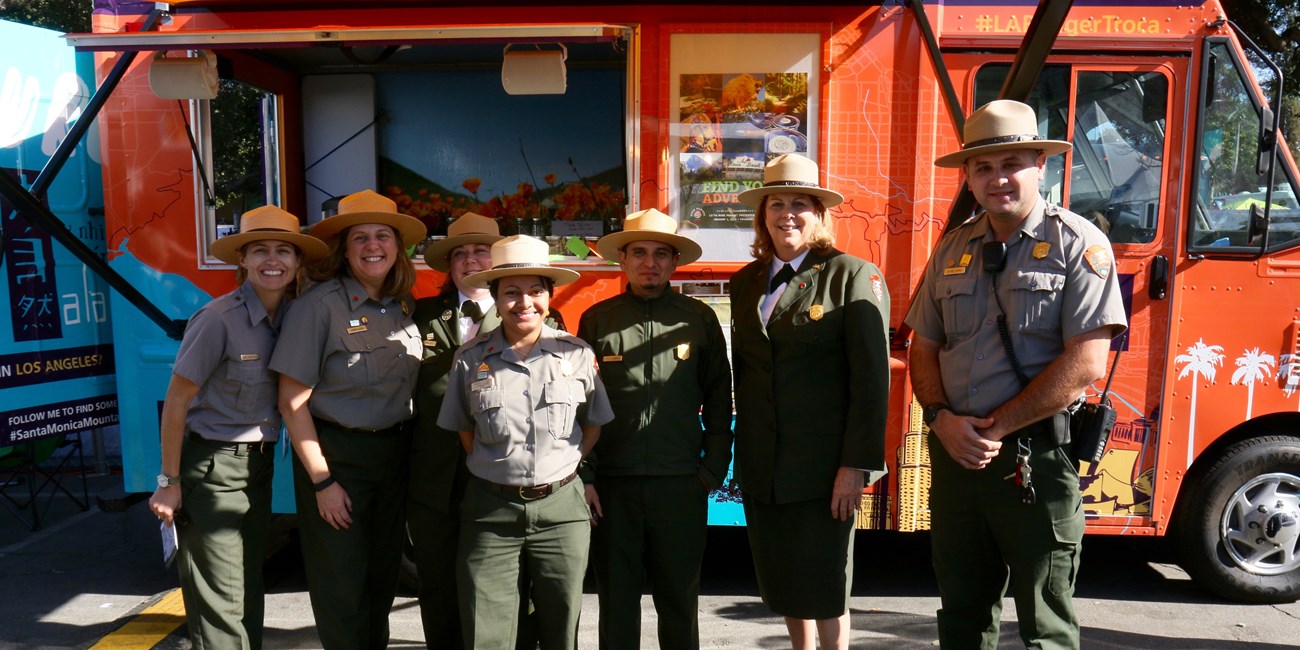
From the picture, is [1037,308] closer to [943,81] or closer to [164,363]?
[943,81]

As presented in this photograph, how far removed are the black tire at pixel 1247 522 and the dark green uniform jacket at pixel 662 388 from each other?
8.49ft

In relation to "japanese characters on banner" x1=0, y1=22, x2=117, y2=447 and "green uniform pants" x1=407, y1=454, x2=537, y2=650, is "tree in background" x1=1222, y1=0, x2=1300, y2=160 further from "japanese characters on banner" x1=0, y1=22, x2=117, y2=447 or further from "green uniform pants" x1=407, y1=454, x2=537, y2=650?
"japanese characters on banner" x1=0, y1=22, x2=117, y2=447

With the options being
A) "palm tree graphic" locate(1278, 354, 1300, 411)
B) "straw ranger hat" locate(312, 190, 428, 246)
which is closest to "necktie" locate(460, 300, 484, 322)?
"straw ranger hat" locate(312, 190, 428, 246)

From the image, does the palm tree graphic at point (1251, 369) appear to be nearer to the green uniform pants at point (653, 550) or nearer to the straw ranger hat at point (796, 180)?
the straw ranger hat at point (796, 180)

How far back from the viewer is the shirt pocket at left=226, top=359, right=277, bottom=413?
10.4 ft

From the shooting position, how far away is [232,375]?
318cm

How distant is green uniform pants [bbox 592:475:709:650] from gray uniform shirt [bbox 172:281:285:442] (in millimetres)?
1282

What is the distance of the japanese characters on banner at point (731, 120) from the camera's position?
4043 mm

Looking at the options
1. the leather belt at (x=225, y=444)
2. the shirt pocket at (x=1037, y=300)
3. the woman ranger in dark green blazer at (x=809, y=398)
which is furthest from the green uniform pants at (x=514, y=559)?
the shirt pocket at (x=1037, y=300)

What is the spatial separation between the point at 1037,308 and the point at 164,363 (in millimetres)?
3937

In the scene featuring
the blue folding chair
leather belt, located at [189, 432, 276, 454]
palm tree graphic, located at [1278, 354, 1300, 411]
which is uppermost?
palm tree graphic, located at [1278, 354, 1300, 411]

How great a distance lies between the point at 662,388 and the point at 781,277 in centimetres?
58

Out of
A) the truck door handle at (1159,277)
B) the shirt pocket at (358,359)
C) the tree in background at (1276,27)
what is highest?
the tree in background at (1276,27)

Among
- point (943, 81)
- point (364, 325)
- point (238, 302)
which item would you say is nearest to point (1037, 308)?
point (943, 81)
